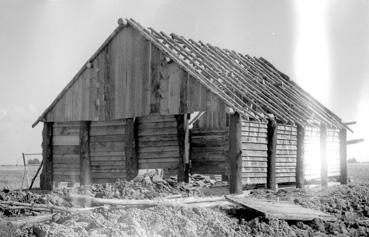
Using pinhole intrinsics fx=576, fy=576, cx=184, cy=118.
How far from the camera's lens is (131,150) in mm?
21781

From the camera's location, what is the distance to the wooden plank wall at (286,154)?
74.6ft

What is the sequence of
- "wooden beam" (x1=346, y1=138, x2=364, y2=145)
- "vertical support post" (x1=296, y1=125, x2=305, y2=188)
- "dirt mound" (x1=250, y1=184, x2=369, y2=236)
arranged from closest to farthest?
"dirt mound" (x1=250, y1=184, x2=369, y2=236)
"vertical support post" (x1=296, y1=125, x2=305, y2=188)
"wooden beam" (x1=346, y1=138, x2=364, y2=145)

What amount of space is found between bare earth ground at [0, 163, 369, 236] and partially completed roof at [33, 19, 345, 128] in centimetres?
344

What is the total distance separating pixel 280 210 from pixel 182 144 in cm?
632

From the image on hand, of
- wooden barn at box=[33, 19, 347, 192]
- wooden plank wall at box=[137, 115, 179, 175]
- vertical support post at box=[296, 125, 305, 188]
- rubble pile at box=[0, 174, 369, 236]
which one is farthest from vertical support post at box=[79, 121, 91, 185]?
vertical support post at box=[296, 125, 305, 188]

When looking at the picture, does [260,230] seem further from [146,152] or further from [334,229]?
[146,152]

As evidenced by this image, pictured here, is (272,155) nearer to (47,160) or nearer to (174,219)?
(47,160)

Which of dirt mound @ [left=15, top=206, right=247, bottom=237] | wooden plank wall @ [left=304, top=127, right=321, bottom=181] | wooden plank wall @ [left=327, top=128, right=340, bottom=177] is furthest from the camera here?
wooden plank wall @ [left=327, top=128, right=340, bottom=177]

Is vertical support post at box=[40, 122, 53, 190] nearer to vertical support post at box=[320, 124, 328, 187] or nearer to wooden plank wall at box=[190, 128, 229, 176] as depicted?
wooden plank wall at box=[190, 128, 229, 176]

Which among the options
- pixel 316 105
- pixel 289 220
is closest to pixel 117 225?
pixel 289 220

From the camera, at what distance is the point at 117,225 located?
434 inches

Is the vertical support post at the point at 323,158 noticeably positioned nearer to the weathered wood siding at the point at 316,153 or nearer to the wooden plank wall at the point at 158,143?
the weathered wood siding at the point at 316,153

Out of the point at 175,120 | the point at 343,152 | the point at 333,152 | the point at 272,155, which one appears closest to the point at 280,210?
the point at 272,155

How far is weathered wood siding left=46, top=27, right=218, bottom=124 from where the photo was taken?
2048 centimetres
